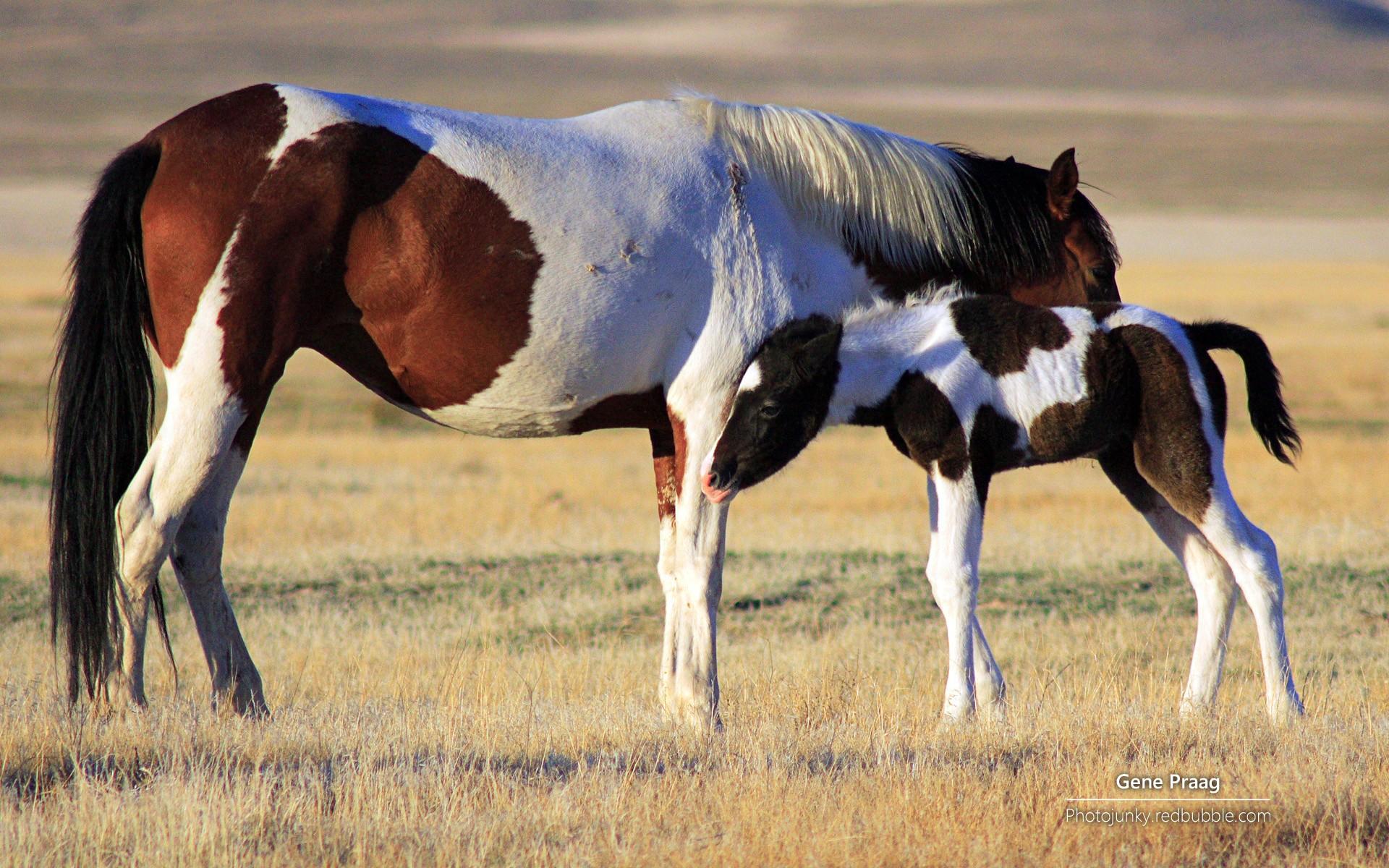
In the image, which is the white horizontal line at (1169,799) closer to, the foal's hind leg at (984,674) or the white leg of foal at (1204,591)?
the foal's hind leg at (984,674)

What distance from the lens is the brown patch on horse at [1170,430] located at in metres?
5.84

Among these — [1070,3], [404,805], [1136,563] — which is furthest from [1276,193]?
[404,805]

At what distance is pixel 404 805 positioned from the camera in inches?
167

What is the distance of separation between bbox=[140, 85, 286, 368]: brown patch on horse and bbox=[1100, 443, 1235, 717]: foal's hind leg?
375 cm

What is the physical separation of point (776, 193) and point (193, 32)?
14581 cm

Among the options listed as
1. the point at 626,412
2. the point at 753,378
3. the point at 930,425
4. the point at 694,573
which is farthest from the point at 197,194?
the point at 930,425

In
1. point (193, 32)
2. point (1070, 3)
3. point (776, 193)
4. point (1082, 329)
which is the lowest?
point (1082, 329)

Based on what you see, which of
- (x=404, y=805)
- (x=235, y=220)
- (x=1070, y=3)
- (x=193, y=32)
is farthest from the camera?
(x=1070, y=3)

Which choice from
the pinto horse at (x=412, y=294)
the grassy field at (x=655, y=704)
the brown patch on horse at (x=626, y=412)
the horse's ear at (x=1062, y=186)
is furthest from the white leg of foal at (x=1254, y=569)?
the brown patch on horse at (x=626, y=412)

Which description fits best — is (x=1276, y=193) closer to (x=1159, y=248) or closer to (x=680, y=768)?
(x=1159, y=248)

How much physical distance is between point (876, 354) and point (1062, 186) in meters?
1.33

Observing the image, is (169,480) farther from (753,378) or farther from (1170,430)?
(1170,430)

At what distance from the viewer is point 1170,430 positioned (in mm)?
5863

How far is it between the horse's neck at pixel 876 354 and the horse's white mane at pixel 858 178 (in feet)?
1.14
